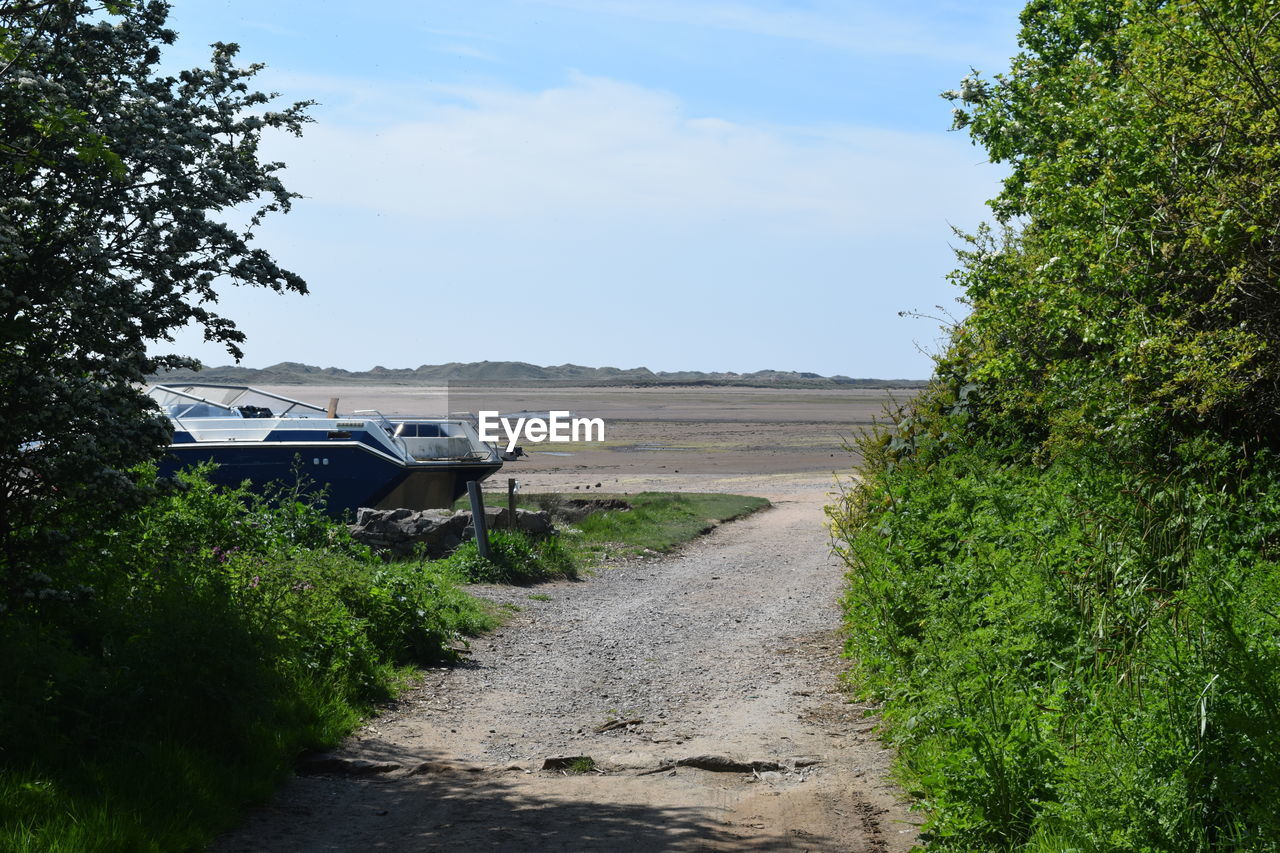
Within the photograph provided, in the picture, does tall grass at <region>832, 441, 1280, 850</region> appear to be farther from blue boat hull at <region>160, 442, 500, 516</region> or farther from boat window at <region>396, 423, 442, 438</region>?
boat window at <region>396, 423, 442, 438</region>

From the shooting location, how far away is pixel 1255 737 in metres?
4.31

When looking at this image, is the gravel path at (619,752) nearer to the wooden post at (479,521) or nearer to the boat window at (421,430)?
the wooden post at (479,521)

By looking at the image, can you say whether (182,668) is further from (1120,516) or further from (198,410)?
(198,410)

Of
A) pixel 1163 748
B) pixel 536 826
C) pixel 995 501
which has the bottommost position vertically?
pixel 536 826

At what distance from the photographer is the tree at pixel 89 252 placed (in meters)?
6.79

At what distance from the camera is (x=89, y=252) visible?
23.1ft

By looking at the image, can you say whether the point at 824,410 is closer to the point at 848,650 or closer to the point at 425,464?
the point at 425,464

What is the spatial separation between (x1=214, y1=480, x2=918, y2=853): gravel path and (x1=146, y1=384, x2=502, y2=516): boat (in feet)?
23.0

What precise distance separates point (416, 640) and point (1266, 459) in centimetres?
697

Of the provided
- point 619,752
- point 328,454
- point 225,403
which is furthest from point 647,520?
point 619,752

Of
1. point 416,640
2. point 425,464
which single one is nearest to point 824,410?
point 425,464

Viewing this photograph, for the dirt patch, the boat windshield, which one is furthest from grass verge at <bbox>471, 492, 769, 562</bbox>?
the boat windshield

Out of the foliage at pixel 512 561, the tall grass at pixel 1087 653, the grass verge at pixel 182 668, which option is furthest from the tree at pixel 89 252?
the foliage at pixel 512 561

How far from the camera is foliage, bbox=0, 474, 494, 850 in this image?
5684mm
